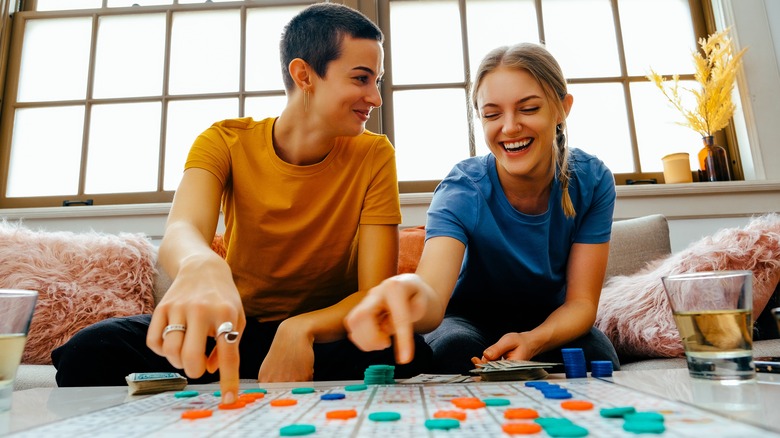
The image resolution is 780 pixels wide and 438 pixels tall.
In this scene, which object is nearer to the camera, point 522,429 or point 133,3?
point 522,429

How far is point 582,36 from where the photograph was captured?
2436 mm

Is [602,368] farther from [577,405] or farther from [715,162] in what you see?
[715,162]

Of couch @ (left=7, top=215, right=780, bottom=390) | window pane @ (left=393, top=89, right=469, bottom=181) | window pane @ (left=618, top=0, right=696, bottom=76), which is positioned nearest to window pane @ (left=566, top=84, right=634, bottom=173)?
window pane @ (left=618, top=0, right=696, bottom=76)

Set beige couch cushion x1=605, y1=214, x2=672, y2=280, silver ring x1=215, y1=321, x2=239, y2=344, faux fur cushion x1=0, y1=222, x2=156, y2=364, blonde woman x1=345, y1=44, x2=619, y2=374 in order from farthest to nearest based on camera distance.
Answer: beige couch cushion x1=605, y1=214, x2=672, y2=280 < faux fur cushion x1=0, y1=222, x2=156, y2=364 < blonde woman x1=345, y1=44, x2=619, y2=374 < silver ring x1=215, y1=321, x2=239, y2=344

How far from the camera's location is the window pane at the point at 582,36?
2.42 meters

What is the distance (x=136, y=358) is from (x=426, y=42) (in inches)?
75.5

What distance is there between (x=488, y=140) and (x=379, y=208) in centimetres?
29

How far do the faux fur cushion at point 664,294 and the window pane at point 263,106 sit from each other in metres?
1.60

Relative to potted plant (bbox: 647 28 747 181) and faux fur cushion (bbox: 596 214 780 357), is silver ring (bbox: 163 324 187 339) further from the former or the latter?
potted plant (bbox: 647 28 747 181)

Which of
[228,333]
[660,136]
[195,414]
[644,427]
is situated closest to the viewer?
[644,427]

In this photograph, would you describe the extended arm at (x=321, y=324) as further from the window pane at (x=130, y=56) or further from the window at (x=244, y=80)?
the window pane at (x=130, y=56)

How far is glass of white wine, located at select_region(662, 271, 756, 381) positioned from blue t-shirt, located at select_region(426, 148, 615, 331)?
22.0 inches

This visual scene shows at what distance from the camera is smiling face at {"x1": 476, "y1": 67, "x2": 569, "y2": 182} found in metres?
1.13

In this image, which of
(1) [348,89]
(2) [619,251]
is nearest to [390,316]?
(1) [348,89]
